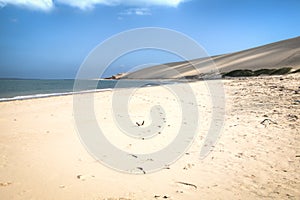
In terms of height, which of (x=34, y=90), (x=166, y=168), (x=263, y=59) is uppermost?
(x=263, y=59)

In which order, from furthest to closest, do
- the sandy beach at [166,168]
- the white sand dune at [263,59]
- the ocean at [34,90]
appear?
1. the white sand dune at [263,59]
2. the ocean at [34,90]
3. the sandy beach at [166,168]

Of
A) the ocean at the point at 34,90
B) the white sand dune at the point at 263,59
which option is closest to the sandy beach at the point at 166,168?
the ocean at the point at 34,90

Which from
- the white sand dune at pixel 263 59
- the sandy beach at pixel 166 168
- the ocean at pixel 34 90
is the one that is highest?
the white sand dune at pixel 263 59

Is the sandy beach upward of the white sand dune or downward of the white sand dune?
downward

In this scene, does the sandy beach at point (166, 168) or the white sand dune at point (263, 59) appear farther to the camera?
the white sand dune at point (263, 59)

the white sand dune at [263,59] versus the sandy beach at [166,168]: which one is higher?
the white sand dune at [263,59]

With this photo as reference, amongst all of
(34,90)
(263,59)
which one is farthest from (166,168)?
(263,59)

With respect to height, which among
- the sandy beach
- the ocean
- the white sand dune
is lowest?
the sandy beach

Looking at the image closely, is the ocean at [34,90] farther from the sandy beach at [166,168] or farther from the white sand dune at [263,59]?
the white sand dune at [263,59]

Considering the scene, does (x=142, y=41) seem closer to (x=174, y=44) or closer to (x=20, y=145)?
(x=174, y=44)

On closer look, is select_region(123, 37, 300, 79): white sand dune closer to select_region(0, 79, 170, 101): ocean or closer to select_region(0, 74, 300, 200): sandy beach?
select_region(0, 79, 170, 101): ocean

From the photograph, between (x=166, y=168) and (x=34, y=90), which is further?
(x=34, y=90)


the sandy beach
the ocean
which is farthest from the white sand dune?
the sandy beach

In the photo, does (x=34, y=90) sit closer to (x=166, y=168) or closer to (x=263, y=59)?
(x=166, y=168)
